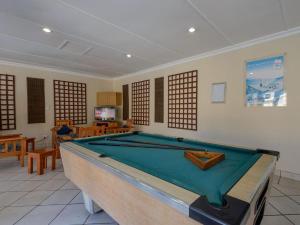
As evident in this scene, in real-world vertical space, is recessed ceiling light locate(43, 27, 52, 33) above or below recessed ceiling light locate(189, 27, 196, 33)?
below

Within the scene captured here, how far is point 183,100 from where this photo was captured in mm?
4133

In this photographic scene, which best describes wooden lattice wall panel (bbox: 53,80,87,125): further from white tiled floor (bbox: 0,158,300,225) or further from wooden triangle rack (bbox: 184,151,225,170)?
wooden triangle rack (bbox: 184,151,225,170)

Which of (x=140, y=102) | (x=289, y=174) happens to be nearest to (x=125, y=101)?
(x=140, y=102)

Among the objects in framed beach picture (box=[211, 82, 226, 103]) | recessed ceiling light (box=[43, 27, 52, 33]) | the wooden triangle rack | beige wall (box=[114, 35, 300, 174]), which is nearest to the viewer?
the wooden triangle rack

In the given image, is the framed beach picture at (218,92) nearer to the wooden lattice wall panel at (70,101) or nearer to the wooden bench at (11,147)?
the wooden bench at (11,147)

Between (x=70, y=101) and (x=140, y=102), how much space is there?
7.67ft

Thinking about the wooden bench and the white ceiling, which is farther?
the wooden bench

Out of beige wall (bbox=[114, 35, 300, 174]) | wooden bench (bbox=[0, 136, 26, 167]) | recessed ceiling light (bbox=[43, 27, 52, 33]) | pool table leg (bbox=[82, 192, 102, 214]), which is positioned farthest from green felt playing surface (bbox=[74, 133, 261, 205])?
wooden bench (bbox=[0, 136, 26, 167])

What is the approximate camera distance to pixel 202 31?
261 centimetres

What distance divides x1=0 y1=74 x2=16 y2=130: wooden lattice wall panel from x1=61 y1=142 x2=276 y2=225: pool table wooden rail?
414cm

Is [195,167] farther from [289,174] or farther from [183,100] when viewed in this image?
[183,100]

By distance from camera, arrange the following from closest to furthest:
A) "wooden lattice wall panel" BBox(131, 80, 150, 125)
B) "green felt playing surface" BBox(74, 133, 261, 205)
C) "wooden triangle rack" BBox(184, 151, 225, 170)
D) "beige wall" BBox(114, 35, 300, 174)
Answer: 1. "green felt playing surface" BBox(74, 133, 261, 205)
2. "wooden triangle rack" BBox(184, 151, 225, 170)
3. "beige wall" BBox(114, 35, 300, 174)
4. "wooden lattice wall panel" BBox(131, 80, 150, 125)

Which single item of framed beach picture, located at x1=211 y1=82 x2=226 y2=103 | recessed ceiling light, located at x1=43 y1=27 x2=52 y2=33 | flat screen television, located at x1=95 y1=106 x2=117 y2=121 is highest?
recessed ceiling light, located at x1=43 y1=27 x2=52 y2=33

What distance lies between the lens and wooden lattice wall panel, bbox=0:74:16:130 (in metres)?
4.21
